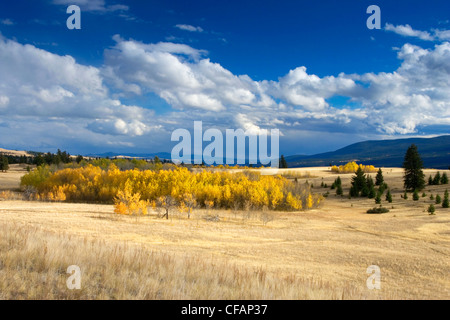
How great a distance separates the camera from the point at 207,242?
1842cm

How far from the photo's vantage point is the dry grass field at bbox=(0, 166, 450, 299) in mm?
6094

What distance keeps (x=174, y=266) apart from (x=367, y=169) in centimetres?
10218

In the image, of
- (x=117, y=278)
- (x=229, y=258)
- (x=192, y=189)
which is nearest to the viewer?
(x=117, y=278)

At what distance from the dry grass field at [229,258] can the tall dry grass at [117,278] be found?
2 centimetres

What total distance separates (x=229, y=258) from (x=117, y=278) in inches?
327

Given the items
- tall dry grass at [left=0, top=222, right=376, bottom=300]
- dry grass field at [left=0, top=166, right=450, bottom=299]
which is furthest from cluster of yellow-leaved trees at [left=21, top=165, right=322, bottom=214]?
tall dry grass at [left=0, top=222, right=376, bottom=300]

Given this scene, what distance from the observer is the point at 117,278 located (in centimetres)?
634

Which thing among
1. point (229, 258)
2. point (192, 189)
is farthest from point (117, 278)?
point (192, 189)

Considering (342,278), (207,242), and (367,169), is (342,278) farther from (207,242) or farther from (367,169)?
(367,169)

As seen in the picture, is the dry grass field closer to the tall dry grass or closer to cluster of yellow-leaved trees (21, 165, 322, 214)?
the tall dry grass

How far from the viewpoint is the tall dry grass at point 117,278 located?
221 inches

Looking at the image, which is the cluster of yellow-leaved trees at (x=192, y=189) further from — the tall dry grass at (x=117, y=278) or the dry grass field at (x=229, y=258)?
the tall dry grass at (x=117, y=278)

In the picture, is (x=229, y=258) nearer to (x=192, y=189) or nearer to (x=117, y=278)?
(x=117, y=278)

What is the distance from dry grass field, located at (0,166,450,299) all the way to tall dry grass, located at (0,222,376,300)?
0.02 metres
